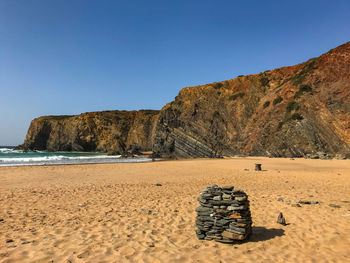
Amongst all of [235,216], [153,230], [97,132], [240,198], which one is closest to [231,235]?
[235,216]

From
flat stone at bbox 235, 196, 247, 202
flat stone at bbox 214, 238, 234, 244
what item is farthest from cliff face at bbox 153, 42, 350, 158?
flat stone at bbox 214, 238, 234, 244

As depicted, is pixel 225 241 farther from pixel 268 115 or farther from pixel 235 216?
pixel 268 115

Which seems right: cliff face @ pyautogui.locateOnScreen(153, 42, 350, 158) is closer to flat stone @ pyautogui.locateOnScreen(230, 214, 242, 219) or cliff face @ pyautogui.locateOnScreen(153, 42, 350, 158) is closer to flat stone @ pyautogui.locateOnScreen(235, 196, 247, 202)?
flat stone @ pyautogui.locateOnScreen(235, 196, 247, 202)

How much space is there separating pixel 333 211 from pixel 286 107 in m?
40.6

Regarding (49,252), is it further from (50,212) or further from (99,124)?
(99,124)

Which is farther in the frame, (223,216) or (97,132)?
(97,132)

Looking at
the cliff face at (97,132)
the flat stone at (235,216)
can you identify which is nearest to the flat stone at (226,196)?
the flat stone at (235,216)

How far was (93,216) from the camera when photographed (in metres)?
8.28

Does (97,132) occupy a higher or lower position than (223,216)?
higher

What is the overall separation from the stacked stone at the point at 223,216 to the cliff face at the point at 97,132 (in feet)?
268

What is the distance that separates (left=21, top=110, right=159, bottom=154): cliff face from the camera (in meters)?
91.2

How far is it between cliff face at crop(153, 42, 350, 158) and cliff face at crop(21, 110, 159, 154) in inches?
1412

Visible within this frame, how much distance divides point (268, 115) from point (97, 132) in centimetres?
6932

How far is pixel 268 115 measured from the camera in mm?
47844
